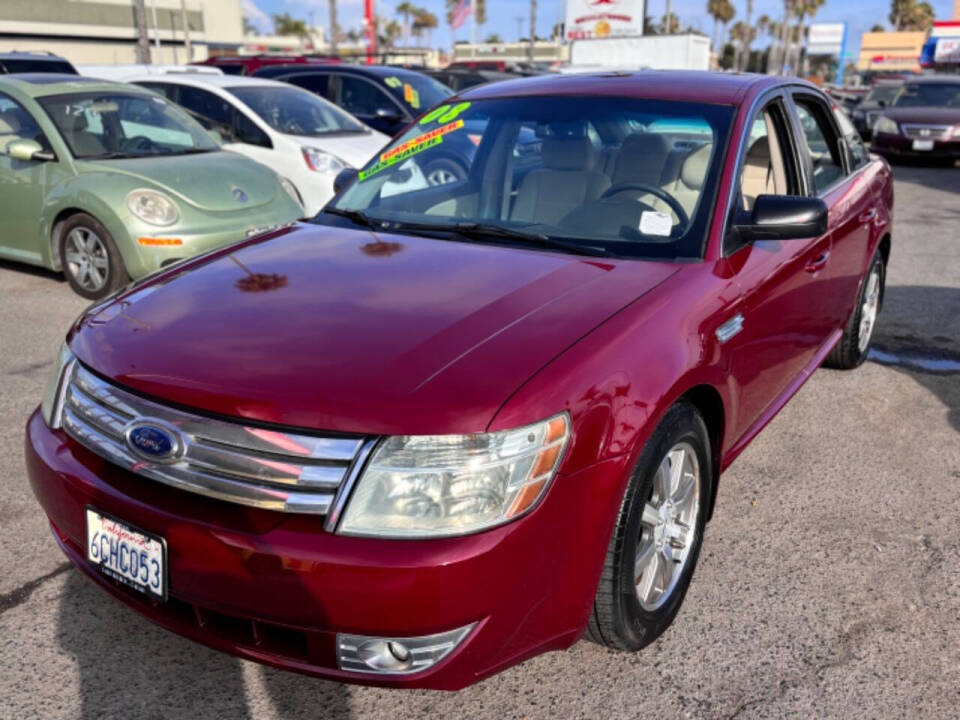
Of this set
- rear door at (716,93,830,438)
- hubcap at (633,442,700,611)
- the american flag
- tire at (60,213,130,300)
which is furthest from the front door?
the american flag

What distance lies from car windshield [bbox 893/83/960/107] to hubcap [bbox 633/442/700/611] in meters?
16.7

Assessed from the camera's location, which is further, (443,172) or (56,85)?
(56,85)

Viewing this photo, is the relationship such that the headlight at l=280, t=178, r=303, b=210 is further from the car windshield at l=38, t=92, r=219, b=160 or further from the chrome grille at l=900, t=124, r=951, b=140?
the chrome grille at l=900, t=124, r=951, b=140

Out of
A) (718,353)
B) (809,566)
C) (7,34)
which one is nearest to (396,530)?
(718,353)

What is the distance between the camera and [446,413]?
2.11 m

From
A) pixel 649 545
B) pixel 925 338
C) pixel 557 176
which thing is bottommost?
pixel 925 338

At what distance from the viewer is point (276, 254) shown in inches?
126

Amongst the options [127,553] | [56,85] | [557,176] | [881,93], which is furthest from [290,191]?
[881,93]

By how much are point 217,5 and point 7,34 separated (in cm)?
1352

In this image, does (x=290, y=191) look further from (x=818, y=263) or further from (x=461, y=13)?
(x=461, y=13)

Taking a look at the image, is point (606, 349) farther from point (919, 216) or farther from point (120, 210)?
point (919, 216)

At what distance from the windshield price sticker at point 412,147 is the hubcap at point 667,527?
1870 millimetres

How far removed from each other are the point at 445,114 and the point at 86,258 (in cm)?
363

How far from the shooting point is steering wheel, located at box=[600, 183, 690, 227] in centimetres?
318
